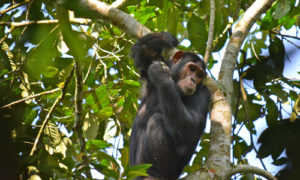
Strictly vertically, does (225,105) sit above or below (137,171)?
above

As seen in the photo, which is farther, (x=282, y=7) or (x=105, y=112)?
(x=105, y=112)

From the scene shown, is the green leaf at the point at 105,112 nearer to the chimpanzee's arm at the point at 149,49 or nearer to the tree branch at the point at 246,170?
the chimpanzee's arm at the point at 149,49

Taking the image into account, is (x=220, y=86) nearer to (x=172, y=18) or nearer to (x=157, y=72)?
(x=157, y=72)

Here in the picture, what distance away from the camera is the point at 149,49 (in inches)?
219

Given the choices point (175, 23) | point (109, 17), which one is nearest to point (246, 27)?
point (175, 23)

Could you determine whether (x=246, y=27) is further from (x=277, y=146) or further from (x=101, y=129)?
(x=277, y=146)

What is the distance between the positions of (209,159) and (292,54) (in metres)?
2.97

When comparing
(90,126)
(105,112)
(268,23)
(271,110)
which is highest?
(268,23)

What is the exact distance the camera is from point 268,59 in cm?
228

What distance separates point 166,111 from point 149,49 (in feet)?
3.62

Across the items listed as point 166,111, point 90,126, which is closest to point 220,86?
point 166,111

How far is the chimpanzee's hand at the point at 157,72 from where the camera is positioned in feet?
17.0

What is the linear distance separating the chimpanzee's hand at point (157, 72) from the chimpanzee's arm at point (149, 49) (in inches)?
11.8

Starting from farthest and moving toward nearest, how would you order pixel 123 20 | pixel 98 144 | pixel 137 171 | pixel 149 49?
pixel 149 49
pixel 123 20
pixel 98 144
pixel 137 171
